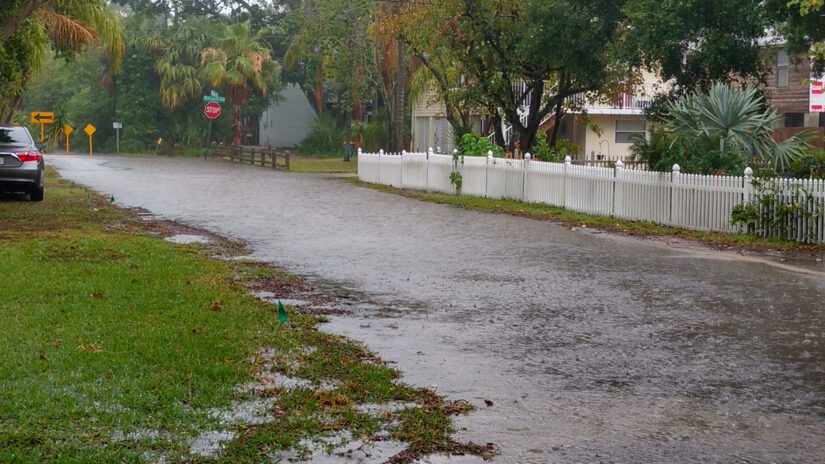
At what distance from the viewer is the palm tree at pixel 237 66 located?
202ft

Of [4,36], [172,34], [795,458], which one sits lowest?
[795,458]

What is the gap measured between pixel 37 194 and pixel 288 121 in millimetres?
51429

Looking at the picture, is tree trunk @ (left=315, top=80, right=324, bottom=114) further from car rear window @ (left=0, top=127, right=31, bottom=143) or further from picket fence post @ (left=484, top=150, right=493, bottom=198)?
car rear window @ (left=0, top=127, right=31, bottom=143)

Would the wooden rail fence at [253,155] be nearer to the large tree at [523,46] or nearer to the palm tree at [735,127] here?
the large tree at [523,46]

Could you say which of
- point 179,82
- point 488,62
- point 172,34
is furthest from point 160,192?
point 172,34

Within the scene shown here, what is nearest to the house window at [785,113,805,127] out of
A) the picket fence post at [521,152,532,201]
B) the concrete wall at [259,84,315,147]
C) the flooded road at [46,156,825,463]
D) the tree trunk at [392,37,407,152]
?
the tree trunk at [392,37,407,152]

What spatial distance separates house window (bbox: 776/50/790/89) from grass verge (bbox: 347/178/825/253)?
627 inches

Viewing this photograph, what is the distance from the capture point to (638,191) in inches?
817

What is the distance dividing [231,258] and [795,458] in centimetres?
996

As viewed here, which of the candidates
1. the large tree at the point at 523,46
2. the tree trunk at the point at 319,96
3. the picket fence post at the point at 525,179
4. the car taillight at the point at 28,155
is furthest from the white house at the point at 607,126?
the car taillight at the point at 28,155

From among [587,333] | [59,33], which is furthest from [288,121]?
[587,333]

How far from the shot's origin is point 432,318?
10.5m

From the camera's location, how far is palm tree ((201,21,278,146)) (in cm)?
6169

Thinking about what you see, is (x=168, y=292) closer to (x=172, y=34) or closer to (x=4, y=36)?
(x=4, y=36)
